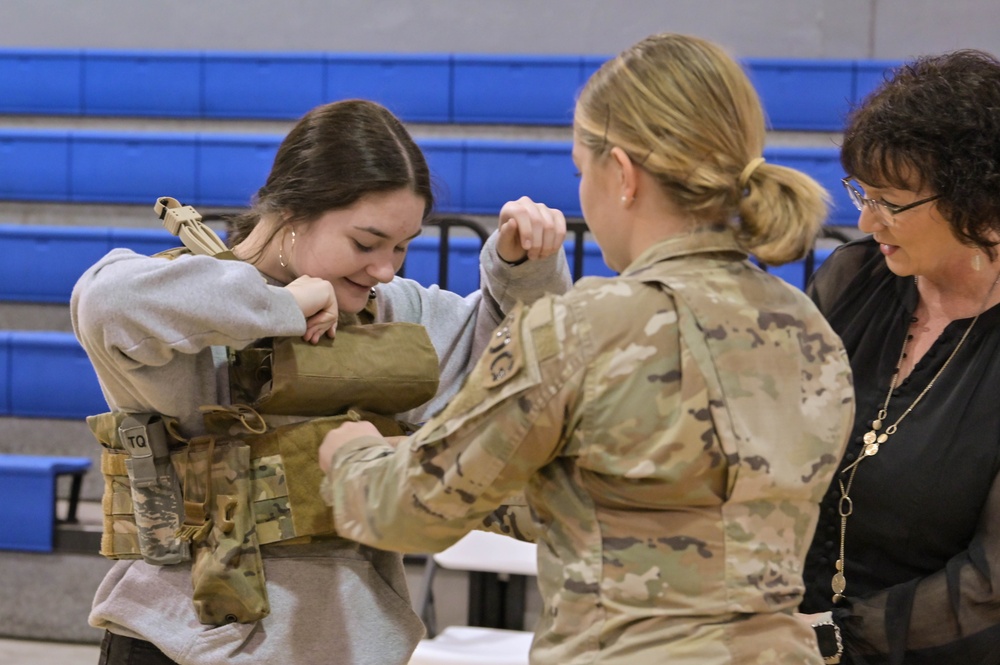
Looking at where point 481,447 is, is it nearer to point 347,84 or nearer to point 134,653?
point 134,653

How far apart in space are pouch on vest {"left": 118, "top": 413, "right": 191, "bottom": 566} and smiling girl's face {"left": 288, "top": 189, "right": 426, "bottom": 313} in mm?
273

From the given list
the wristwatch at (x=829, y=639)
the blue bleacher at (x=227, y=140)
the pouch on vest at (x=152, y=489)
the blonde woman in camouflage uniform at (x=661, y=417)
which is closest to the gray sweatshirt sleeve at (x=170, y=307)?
the pouch on vest at (x=152, y=489)

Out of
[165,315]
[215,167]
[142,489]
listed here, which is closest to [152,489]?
[142,489]

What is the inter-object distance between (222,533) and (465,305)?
→ 50cm

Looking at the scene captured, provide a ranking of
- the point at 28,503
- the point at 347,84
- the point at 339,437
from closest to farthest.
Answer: the point at 339,437
the point at 28,503
the point at 347,84

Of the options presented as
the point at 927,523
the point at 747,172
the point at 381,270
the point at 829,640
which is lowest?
the point at 829,640

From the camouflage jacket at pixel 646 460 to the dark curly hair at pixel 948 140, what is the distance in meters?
0.56

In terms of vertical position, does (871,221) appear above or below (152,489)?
above

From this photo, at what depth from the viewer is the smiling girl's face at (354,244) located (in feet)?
4.49

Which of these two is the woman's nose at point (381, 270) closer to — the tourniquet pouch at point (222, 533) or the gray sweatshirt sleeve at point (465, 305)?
the gray sweatshirt sleeve at point (465, 305)

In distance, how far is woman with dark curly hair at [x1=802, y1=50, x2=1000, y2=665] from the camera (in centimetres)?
149

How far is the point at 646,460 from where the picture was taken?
997 millimetres

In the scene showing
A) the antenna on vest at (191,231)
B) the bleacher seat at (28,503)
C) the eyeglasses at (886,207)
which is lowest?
the bleacher seat at (28,503)

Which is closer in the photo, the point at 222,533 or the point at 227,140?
the point at 222,533
